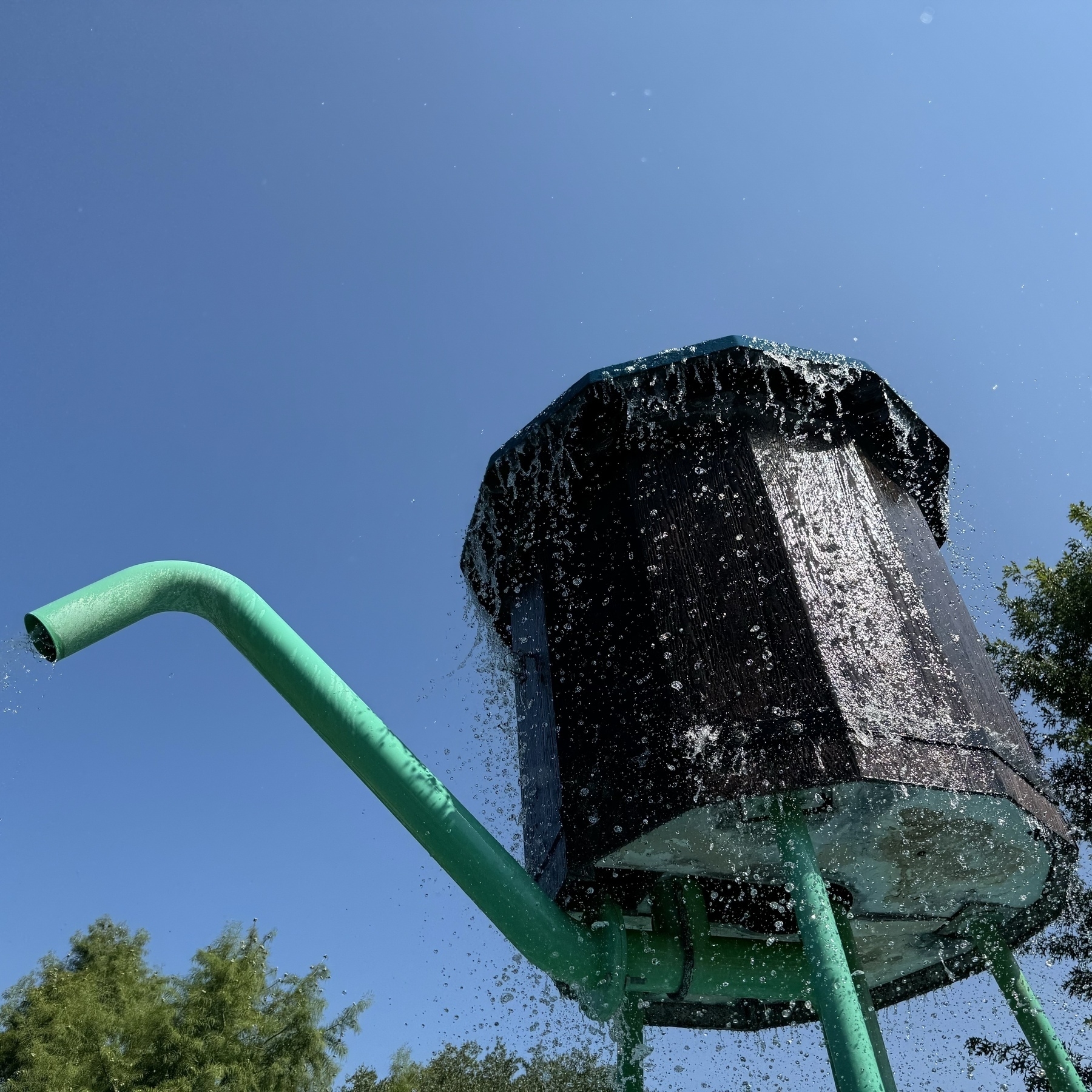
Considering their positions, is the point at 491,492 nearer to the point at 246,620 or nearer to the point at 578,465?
the point at 578,465

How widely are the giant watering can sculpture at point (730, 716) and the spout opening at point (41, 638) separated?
0.6 inches

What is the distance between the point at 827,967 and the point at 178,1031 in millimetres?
16639

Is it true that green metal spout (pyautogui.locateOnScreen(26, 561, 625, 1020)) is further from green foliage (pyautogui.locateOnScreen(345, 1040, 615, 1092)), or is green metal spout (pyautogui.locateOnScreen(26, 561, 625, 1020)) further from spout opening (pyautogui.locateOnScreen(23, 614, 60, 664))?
green foliage (pyautogui.locateOnScreen(345, 1040, 615, 1092))

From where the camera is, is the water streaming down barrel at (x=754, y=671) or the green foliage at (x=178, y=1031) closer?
the water streaming down barrel at (x=754, y=671)

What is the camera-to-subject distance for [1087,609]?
1057cm

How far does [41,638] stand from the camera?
3693 mm

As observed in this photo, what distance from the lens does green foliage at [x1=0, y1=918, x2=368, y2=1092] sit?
15836mm

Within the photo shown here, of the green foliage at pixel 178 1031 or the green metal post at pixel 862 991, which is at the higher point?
the green foliage at pixel 178 1031

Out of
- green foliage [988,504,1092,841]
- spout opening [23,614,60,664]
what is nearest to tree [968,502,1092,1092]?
green foliage [988,504,1092,841]

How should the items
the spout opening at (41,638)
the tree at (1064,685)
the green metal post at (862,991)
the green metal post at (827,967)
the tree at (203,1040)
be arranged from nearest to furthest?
1. the green metal post at (827,967)
2. the spout opening at (41,638)
3. the green metal post at (862,991)
4. the tree at (1064,685)
5. the tree at (203,1040)

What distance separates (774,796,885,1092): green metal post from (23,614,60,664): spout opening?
335cm

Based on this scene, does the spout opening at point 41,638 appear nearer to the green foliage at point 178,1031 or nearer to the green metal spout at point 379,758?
the green metal spout at point 379,758

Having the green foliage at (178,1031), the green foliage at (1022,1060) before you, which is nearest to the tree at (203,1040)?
the green foliage at (178,1031)

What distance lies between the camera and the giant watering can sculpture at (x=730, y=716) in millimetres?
4211
